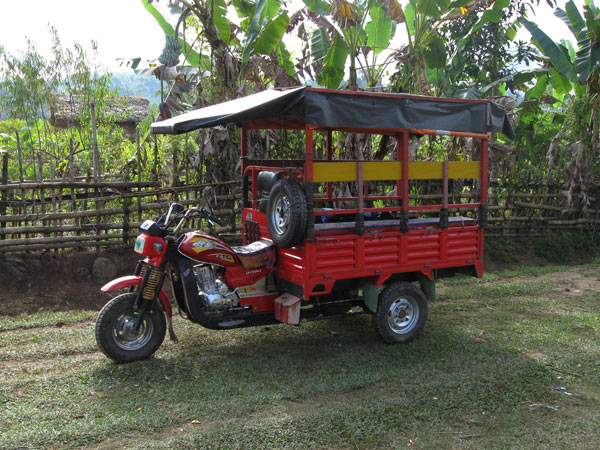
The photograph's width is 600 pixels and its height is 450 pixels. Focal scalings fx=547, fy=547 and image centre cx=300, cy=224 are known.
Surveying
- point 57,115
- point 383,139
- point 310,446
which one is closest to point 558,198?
point 383,139

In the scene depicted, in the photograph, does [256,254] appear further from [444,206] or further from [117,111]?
[117,111]

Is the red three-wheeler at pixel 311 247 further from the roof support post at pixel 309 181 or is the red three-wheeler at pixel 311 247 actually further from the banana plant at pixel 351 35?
the banana plant at pixel 351 35

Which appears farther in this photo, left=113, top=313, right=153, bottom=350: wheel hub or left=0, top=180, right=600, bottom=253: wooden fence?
left=0, top=180, right=600, bottom=253: wooden fence

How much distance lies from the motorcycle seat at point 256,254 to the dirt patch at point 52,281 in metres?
2.58

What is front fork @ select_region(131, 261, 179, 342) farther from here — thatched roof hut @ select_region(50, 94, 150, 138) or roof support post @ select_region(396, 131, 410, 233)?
thatched roof hut @ select_region(50, 94, 150, 138)

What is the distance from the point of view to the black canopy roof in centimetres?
491

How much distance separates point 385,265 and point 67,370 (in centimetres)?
316

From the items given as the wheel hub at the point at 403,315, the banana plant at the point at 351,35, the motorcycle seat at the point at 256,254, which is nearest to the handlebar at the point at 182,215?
the motorcycle seat at the point at 256,254

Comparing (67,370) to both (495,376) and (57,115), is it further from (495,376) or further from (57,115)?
(57,115)

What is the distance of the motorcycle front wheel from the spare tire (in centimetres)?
135

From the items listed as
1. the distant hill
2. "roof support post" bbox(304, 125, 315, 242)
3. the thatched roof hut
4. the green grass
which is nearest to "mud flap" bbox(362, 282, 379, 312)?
the green grass

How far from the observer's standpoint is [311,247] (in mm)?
5184

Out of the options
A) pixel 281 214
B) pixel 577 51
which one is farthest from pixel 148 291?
pixel 577 51

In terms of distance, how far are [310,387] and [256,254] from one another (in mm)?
1507
